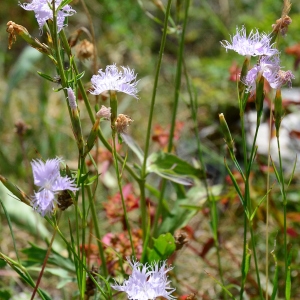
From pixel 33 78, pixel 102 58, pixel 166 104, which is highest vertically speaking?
pixel 102 58

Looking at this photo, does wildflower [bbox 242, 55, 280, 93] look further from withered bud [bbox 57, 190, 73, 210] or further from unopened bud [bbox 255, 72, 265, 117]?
withered bud [bbox 57, 190, 73, 210]

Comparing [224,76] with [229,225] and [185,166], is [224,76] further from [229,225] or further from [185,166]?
[185,166]

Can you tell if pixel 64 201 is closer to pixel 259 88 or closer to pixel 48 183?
pixel 48 183

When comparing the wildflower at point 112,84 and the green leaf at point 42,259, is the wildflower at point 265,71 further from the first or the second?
the green leaf at point 42,259

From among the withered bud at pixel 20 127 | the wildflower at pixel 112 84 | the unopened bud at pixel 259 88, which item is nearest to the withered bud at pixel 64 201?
the wildflower at pixel 112 84

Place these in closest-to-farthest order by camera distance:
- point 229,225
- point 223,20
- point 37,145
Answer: point 229,225 → point 37,145 → point 223,20

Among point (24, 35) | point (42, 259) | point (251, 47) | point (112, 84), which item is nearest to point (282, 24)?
point (251, 47)

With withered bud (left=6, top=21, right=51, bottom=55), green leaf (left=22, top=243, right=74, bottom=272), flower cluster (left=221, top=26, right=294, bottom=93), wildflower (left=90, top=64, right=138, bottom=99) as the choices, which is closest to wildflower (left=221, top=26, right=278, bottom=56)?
flower cluster (left=221, top=26, right=294, bottom=93)

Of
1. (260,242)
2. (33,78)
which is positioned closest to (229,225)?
(260,242)

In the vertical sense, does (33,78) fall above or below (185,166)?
above

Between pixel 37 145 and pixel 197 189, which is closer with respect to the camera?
pixel 197 189
